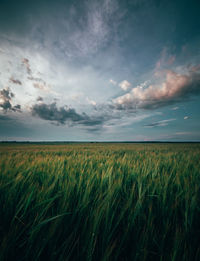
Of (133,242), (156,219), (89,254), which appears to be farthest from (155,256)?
(89,254)

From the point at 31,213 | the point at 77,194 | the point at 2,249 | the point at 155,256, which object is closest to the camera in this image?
the point at 2,249

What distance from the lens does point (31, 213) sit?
0.82m

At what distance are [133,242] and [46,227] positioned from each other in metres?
0.53

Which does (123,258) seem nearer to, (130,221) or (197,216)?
(130,221)

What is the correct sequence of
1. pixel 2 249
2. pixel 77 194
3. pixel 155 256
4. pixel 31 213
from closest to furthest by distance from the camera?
pixel 2 249
pixel 155 256
pixel 31 213
pixel 77 194

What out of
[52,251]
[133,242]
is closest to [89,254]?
[52,251]

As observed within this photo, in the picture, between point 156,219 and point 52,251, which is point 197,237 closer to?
point 156,219

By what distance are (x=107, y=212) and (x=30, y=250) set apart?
43 centimetres

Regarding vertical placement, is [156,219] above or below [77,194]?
below

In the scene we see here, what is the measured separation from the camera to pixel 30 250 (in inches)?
21.7

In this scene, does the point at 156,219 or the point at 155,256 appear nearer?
the point at 155,256

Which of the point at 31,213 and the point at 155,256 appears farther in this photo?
the point at 31,213

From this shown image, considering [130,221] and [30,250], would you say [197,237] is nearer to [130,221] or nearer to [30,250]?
[130,221]

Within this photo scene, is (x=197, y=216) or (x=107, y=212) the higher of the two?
(x=107, y=212)
